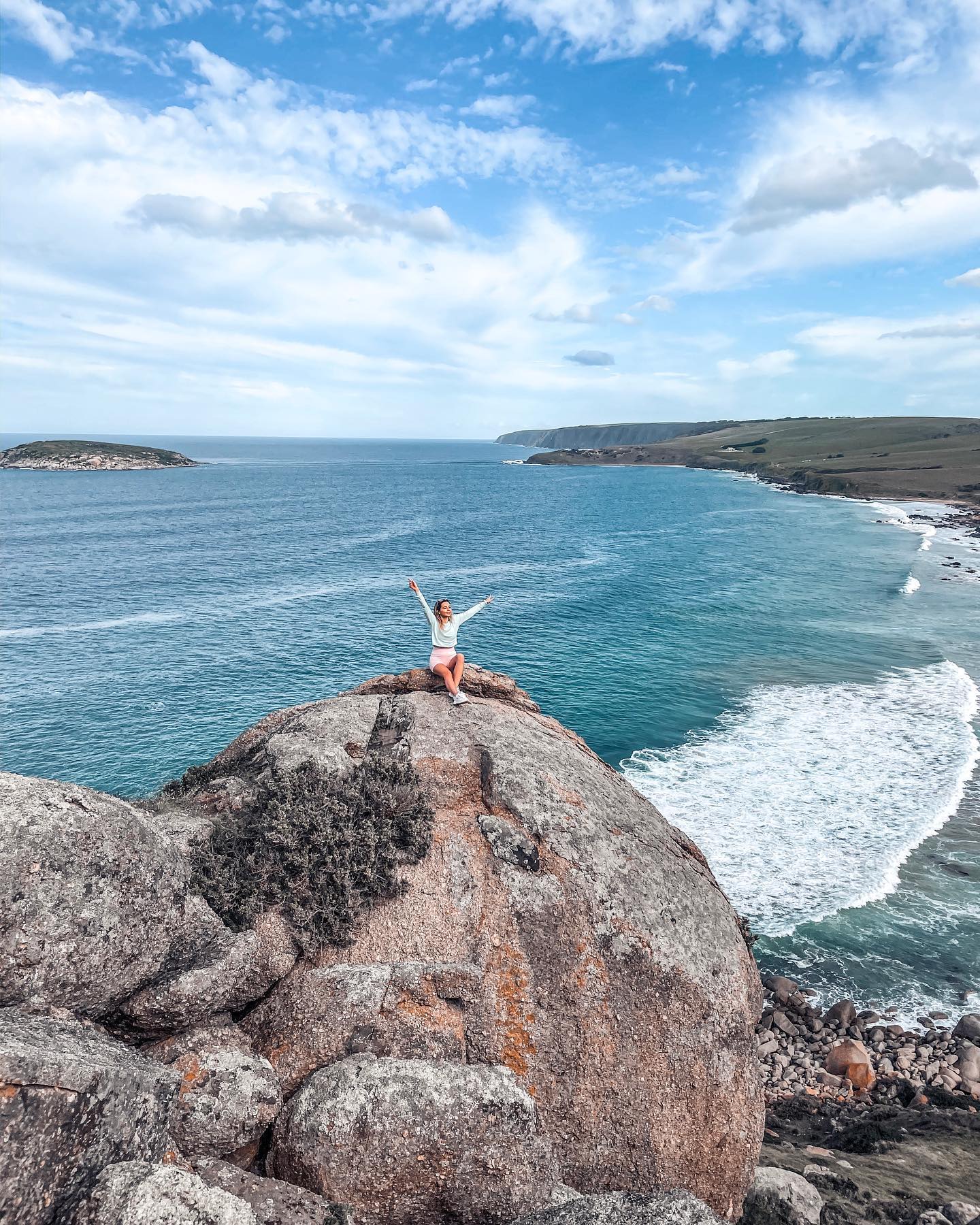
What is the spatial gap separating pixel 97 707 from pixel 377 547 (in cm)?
5517

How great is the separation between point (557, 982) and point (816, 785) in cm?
2630

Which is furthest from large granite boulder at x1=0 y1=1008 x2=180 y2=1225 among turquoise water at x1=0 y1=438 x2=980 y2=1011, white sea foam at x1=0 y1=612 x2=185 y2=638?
white sea foam at x1=0 y1=612 x2=185 y2=638

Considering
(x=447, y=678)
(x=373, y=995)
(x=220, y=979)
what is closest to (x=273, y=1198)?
(x=373, y=995)

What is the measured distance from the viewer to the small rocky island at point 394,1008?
8.51 metres

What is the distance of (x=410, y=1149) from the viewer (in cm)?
922

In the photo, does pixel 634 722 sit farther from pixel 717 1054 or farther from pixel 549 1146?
pixel 549 1146

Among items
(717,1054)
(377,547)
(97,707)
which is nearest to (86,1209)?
(717,1054)

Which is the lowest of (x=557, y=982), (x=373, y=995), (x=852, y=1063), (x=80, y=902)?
(x=852, y=1063)

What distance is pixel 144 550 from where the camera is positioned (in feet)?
298

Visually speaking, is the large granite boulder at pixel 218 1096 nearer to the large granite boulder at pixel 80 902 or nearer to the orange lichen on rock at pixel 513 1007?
the large granite boulder at pixel 80 902

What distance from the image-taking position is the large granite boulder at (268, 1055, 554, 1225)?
9156mm

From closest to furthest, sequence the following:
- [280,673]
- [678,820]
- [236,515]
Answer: [678,820] → [280,673] → [236,515]

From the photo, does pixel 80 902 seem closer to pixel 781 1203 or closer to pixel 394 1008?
pixel 394 1008

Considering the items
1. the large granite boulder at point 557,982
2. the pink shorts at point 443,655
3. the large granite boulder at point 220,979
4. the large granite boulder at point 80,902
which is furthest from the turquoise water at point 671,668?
the large granite boulder at point 80,902
